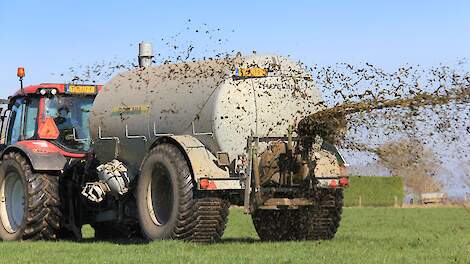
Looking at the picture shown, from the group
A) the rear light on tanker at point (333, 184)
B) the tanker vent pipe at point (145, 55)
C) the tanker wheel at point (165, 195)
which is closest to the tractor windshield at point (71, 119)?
the tanker vent pipe at point (145, 55)

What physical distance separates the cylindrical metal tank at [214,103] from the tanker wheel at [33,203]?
5.33 ft

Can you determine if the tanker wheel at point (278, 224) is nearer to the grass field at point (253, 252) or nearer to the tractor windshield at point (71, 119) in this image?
the grass field at point (253, 252)

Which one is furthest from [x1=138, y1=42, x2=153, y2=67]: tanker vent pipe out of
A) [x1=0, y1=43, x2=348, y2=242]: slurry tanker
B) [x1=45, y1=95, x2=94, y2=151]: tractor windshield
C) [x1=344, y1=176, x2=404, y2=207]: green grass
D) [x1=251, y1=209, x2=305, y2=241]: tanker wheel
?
[x1=344, y1=176, x2=404, y2=207]: green grass

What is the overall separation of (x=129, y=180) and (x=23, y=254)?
261 centimetres

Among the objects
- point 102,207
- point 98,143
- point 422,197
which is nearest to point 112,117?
point 98,143

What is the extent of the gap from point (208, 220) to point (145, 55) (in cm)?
410

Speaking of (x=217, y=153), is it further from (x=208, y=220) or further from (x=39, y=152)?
(x=39, y=152)

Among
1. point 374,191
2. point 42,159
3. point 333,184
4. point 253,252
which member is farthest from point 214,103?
point 374,191

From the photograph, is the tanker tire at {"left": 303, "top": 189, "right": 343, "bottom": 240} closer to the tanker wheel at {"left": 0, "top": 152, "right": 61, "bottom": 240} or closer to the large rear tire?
the large rear tire

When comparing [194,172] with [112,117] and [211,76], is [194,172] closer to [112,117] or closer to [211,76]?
[211,76]

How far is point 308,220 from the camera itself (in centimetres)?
1375

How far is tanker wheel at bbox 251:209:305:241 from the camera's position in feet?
46.3

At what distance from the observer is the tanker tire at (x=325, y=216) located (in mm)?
13609

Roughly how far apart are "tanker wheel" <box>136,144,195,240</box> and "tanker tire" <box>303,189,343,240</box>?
2200 millimetres
